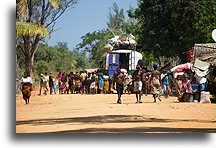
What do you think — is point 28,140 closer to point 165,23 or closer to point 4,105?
point 4,105

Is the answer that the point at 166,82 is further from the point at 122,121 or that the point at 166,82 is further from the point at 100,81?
the point at 122,121

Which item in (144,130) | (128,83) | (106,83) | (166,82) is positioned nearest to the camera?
(144,130)

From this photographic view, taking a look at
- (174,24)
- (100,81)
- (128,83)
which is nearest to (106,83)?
(100,81)

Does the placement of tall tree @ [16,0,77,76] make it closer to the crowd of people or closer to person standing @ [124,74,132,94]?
the crowd of people

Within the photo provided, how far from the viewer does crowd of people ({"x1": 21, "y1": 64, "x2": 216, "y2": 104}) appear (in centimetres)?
1382

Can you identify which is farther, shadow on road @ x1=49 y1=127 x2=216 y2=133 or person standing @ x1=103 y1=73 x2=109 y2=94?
person standing @ x1=103 y1=73 x2=109 y2=94

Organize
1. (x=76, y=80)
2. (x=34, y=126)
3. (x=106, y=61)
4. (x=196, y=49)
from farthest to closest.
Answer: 1. (x=76, y=80)
2. (x=106, y=61)
3. (x=196, y=49)
4. (x=34, y=126)

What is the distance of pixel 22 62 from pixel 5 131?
22.1 ft

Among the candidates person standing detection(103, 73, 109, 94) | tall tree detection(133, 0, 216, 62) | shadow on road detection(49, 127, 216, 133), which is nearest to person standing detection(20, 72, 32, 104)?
tall tree detection(133, 0, 216, 62)

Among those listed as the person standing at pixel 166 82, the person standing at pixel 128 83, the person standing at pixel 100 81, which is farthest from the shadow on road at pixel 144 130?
the person standing at pixel 100 81

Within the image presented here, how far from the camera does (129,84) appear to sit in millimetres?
20000

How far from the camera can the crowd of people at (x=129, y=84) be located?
1382 cm

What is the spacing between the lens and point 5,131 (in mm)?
9211
